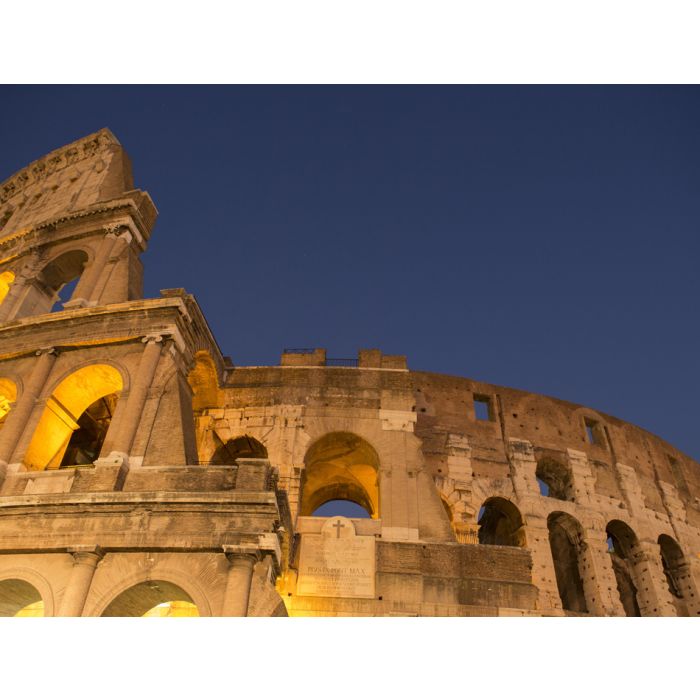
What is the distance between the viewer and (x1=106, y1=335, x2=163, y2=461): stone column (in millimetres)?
10844

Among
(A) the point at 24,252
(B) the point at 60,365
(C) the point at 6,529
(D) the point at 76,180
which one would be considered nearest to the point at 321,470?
(B) the point at 60,365

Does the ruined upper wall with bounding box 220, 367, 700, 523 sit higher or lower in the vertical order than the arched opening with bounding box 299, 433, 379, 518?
higher

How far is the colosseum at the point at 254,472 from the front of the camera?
9.55m

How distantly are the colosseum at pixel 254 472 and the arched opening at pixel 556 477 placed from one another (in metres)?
0.08

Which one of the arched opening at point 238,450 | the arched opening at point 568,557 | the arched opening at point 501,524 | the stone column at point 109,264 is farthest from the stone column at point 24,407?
the arched opening at point 568,557

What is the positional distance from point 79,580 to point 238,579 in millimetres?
2526

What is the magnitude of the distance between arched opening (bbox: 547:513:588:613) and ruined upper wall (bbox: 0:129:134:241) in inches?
630

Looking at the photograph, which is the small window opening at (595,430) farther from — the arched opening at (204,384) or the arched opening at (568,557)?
the arched opening at (204,384)

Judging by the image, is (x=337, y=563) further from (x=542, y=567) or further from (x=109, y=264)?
(x=109, y=264)

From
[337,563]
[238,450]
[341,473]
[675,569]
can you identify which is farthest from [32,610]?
[675,569]

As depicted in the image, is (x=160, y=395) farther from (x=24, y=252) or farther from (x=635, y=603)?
(x=635, y=603)

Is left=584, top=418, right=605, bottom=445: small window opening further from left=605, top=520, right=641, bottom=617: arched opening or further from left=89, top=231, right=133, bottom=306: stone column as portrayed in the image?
left=89, top=231, right=133, bottom=306: stone column

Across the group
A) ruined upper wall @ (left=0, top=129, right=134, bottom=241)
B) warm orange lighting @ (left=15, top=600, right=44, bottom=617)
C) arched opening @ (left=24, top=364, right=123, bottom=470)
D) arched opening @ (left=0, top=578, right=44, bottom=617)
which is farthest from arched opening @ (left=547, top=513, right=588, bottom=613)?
ruined upper wall @ (left=0, top=129, right=134, bottom=241)

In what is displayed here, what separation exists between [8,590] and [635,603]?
17.2 metres
